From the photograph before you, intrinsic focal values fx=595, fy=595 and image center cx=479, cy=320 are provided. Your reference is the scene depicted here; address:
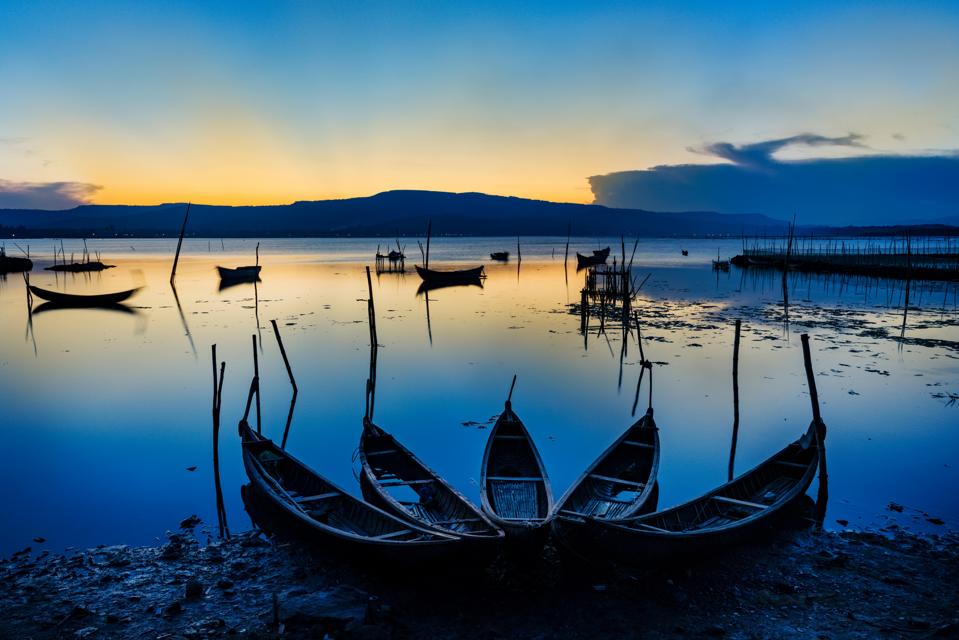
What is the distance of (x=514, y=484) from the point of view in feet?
25.3

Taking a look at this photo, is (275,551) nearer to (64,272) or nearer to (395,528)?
(395,528)

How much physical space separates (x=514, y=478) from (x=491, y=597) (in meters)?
2.22

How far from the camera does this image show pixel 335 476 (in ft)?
30.9

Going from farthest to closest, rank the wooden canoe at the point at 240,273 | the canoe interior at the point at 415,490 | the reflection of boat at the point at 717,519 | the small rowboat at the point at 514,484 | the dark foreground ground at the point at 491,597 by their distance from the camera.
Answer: the wooden canoe at the point at 240,273 → the canoe interior at the point at 415,490 → the small rowboat at the point at 514,484 → the reflection of boat at the point at 717,519 → the dark foreground ground at the point at 491,597

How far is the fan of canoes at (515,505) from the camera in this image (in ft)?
18.6

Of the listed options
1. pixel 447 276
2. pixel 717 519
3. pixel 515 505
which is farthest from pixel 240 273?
pixel 717 519

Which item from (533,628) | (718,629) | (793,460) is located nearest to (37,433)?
(533,628)

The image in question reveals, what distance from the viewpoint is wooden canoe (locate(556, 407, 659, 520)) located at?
7.00 meters

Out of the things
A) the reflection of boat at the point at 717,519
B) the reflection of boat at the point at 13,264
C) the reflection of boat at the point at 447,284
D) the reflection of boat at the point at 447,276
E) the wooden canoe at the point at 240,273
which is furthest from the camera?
the reflection of boat at the point at 13,264

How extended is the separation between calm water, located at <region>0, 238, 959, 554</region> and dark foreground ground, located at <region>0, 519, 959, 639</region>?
1201 millimetres

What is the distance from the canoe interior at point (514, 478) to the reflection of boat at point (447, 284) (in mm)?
27067

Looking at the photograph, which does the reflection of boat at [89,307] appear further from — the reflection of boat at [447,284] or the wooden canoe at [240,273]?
the reflection of boat at [447,284]

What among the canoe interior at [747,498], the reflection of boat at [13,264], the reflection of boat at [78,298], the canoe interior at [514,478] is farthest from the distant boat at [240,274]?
the canoe interior at [747,498]

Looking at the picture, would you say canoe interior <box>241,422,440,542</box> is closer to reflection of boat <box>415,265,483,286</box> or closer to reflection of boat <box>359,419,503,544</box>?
reflection of boat <box>359,419,503,544</box>
